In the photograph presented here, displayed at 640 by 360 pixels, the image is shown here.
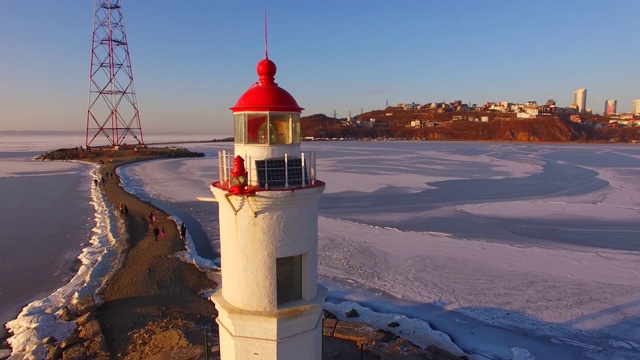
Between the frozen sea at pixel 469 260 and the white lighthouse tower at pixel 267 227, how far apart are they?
5.11 m

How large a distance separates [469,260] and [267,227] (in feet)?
33.9

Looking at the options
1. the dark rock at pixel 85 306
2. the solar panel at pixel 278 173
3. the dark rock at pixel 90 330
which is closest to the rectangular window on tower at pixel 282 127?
the solar panel at pixel 278 173

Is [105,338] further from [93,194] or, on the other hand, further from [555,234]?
[93,194]

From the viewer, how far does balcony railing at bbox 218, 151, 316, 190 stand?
3.95 m

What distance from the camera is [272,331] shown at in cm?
406

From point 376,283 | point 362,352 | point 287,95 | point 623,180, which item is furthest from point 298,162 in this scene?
point 623,180

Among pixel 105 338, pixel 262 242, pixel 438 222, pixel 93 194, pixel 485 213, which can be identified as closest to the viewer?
pixel 262 242

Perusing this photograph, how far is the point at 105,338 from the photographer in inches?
326

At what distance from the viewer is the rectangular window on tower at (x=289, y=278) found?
433 cm

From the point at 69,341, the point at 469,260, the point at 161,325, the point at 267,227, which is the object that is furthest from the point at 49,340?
the point at 469,260

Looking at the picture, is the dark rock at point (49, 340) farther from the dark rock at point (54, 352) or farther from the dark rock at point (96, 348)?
the dark rock at point (96, 348)

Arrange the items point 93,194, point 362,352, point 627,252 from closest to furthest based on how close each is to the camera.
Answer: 1. point 362,352
2. point 627,252
3. point 93,194

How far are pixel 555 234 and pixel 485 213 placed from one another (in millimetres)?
3658

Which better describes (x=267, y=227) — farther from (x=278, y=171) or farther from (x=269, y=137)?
(x=269, y=137)
